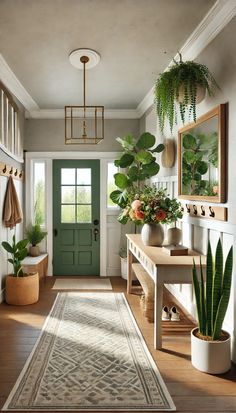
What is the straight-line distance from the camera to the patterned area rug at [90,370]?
2414 millimetres

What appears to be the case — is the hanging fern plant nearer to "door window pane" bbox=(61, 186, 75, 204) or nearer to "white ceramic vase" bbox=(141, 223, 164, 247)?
"white ceramic vase" bbox=(141, 223, 164, 247)

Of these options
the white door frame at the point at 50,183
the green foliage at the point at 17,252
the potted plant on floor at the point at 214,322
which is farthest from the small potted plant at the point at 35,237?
the potted plant on floor at the point at 214,322

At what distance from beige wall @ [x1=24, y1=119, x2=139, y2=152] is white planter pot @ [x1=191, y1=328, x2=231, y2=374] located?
13.7 feet

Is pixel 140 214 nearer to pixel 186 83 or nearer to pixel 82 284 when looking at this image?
pixel 186 83

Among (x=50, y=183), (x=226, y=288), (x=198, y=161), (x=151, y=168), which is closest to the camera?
(x=226, y=288)

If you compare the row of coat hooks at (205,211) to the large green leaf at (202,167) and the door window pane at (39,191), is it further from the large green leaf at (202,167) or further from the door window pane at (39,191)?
the door window pane at (39,191)

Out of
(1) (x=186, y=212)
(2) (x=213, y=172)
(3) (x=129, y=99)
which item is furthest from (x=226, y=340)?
→ (3) (x=129, y=99)

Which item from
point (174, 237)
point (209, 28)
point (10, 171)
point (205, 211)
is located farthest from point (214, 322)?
point (10, 171)

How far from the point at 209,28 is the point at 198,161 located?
113 cm

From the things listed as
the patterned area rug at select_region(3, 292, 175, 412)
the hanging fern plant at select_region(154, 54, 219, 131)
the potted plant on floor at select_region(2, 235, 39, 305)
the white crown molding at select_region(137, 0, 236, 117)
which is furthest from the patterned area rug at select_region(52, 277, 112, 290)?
the white crown molding at select_region(137, 0, 236, 117)

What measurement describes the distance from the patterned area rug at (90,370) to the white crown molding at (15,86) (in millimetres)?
2745

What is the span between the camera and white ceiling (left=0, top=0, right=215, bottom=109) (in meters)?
3.03

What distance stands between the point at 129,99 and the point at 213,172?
9.44 feet

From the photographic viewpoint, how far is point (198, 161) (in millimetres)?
3660
